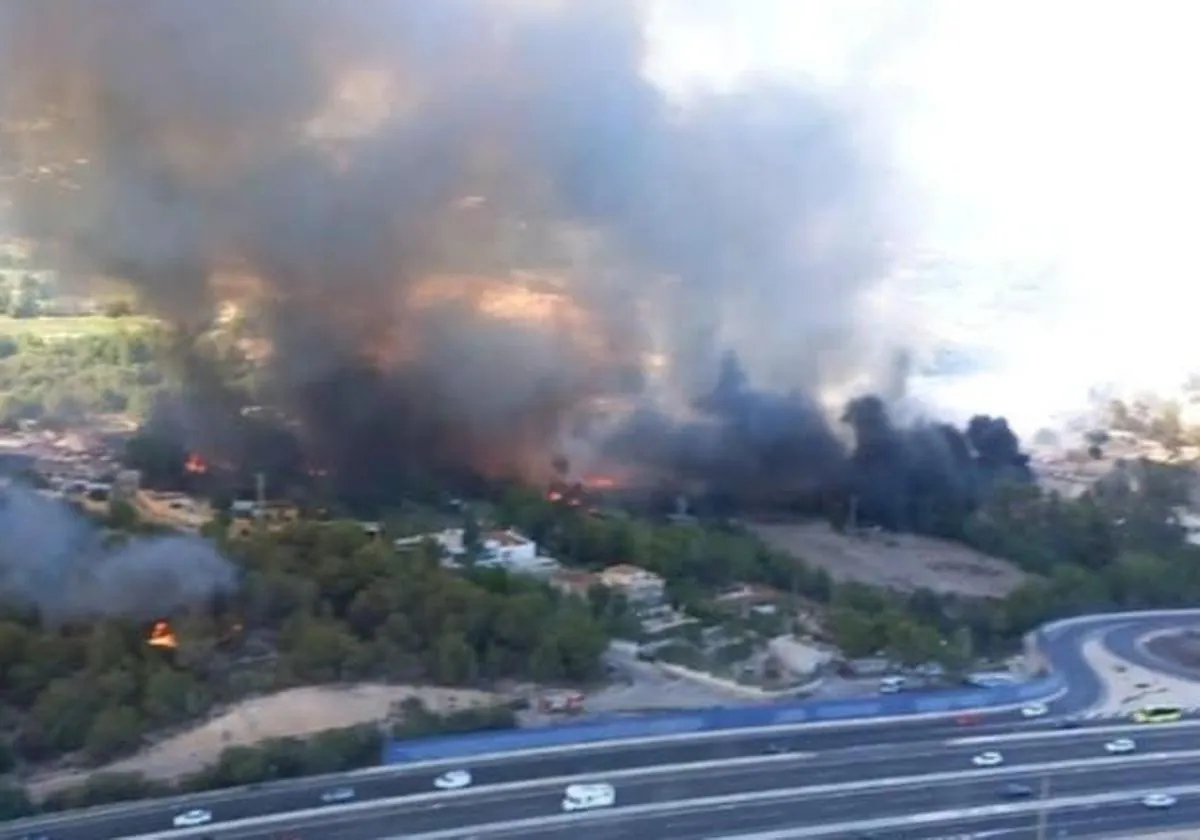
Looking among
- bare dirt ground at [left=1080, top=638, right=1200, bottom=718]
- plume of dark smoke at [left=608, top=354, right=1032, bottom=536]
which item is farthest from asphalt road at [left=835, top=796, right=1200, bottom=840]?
plume of dark smoke at [left=608, top=354, right=1032, bottom=536]

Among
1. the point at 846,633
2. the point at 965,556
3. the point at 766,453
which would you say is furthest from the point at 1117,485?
the point at 846,633

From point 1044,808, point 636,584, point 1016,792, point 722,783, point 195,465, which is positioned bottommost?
point 1044,808

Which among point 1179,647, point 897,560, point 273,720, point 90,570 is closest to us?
point 273,720

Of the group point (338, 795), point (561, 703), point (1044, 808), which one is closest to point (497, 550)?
point (561, 703)

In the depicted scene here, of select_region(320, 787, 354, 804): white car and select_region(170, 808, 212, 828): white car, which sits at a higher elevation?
select_region(320, 787, 354, 804): white car

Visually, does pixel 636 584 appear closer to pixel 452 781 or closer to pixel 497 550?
pixel 497 550

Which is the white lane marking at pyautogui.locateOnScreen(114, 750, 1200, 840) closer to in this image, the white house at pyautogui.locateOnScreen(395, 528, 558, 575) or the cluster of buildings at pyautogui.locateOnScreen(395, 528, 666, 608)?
the cluster of buildings at pyautogui.locateOnScreen(395, 528, 666, 608)

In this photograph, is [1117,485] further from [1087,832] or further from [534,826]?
[534,826]
